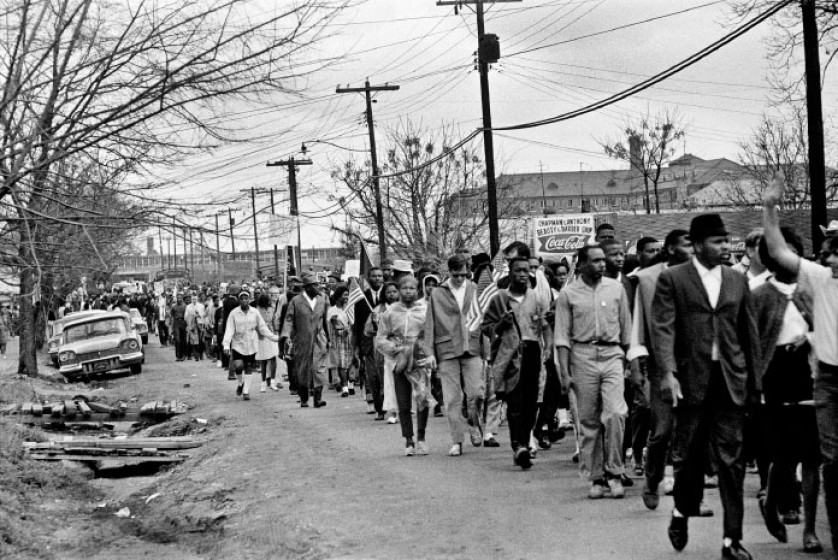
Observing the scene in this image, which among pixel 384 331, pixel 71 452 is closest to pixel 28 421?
pixel 71 452

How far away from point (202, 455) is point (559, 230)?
16.3 metres

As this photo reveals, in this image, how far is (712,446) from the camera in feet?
23.2

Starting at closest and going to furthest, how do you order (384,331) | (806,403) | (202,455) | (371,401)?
(806,403) → (384,331) → (202,455) → (371,401)

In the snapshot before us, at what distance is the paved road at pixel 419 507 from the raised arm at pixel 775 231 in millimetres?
1732

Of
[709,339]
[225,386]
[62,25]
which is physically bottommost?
[225,386]

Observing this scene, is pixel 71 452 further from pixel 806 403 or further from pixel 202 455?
pixel 806 403

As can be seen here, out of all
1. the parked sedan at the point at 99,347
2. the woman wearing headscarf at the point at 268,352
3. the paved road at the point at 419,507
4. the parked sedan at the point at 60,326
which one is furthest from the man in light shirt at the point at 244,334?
the parked sedan at the point at 60,326

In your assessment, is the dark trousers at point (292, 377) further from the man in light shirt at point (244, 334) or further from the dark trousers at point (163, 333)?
the dark trousers at point (163, 333)

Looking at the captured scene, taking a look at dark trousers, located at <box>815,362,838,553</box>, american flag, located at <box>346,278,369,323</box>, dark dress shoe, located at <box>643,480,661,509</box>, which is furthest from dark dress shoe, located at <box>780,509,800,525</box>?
american flag, located at <box>346,278,369,323</box>

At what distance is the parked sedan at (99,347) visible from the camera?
102 ft

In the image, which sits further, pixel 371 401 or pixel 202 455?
pixel 371 401

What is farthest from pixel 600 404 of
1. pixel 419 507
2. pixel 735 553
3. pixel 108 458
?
pixel 108 458

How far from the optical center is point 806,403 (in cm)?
748

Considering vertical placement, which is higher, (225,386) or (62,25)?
(62,25)
